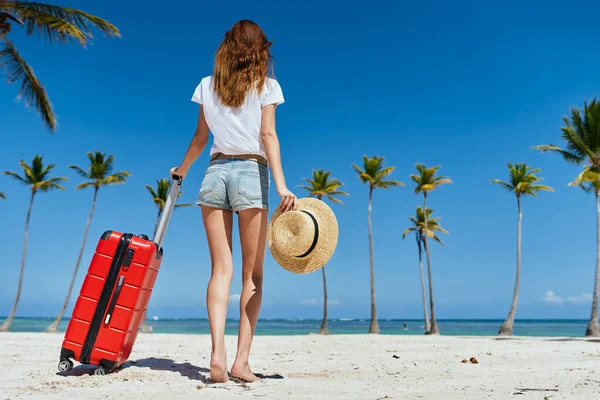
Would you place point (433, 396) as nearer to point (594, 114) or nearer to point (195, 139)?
point (195, 139)

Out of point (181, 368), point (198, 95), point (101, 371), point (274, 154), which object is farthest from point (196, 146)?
point (181, 368)

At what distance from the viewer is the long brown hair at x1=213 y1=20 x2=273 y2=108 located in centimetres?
378

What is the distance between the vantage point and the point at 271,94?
3.79 m

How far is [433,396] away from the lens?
3240 millimetres

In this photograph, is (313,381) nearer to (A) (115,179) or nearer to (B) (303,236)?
(B) (303,236)

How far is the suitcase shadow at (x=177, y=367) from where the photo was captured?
391 centimetres

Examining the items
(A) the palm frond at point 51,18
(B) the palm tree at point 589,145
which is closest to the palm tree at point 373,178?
(B) the palm tree at point 589,145

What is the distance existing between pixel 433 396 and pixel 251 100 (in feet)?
7.77

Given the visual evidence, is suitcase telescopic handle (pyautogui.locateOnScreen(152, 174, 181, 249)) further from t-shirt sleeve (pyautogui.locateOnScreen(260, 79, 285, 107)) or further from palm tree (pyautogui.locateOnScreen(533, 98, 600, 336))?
palm tree (pyautogui.locateOnScreen(533, 98, 600, 336))

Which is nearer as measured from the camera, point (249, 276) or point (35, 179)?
point (249, 276)

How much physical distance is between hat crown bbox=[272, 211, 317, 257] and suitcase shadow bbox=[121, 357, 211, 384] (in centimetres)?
110

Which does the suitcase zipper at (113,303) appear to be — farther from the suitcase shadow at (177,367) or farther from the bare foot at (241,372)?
the bare foot at (241,372)

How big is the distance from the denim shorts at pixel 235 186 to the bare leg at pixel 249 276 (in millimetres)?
93

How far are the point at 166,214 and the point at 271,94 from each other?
1287mm
